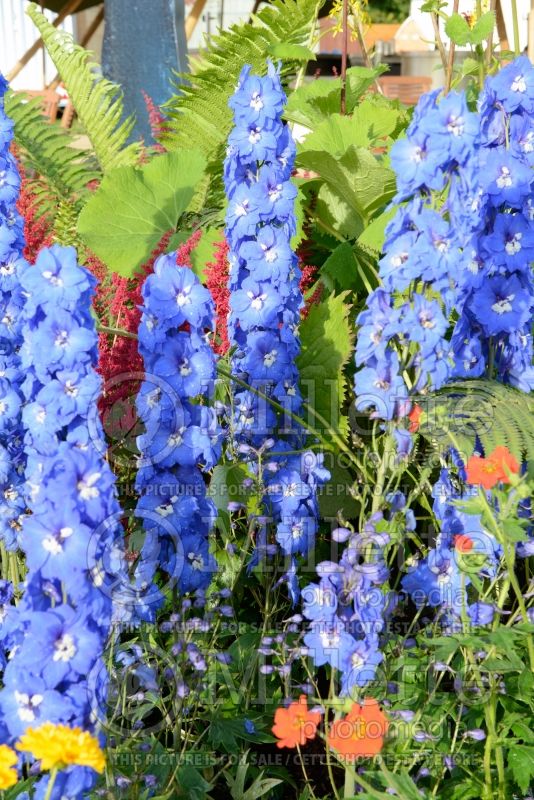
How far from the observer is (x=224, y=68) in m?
3.16

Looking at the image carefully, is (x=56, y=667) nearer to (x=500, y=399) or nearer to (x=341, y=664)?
(x=341, y=664)

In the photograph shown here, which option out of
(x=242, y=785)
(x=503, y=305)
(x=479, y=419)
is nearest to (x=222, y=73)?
(x=503, y=305)

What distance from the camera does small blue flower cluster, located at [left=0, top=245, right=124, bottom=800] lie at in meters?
1.16

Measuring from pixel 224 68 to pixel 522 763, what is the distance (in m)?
2.32

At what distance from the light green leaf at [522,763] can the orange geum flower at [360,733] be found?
248 mm

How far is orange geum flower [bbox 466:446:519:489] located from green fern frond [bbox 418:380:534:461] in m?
0.05

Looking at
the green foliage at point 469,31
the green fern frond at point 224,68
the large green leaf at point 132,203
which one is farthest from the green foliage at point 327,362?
the green fern frond at point 224,68

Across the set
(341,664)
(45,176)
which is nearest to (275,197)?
(341,664)

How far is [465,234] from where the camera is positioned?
64.5 inches

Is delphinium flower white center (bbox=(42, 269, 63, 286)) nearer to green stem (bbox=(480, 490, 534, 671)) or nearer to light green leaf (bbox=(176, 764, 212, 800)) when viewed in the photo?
green stem (bbox=(480, 490, 534, 671))

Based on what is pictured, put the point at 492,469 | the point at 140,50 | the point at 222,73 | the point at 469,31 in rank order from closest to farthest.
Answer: the point at 492,469 < the point at 469,31 < the point at 222,73 < the point at 140,50

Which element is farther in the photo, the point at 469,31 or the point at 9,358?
the point at 469,31

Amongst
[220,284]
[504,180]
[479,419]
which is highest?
[504,180]

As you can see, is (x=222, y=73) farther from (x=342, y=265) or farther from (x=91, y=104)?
(x=342, y=265)
